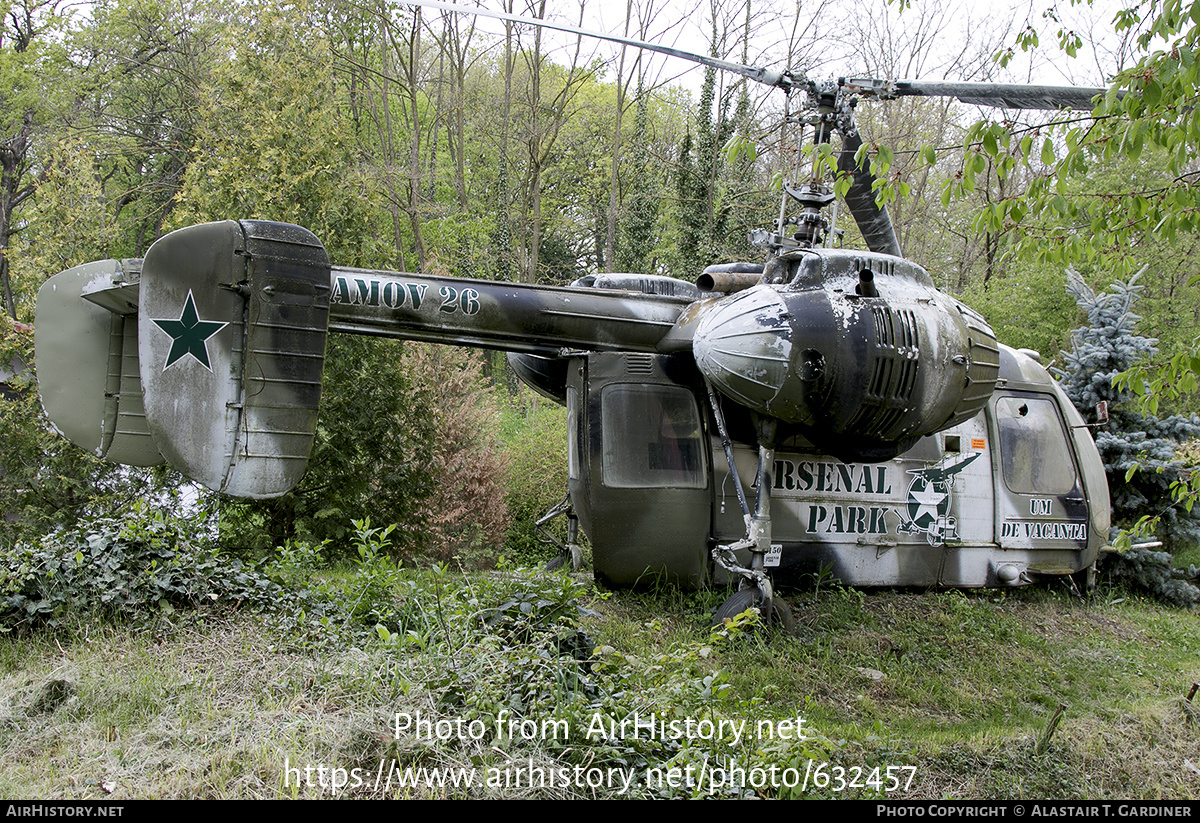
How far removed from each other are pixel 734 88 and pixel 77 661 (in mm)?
19106

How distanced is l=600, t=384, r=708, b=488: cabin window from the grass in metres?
0.99

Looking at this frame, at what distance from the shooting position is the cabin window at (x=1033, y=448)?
865 cm

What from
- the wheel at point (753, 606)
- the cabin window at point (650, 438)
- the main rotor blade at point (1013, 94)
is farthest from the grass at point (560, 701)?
the main rotor blade at point (1013, 94)

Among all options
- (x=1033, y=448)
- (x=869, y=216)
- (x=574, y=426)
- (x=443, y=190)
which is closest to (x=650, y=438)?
(x=574, y=426)

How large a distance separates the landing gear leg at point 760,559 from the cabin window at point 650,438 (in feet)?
2.00

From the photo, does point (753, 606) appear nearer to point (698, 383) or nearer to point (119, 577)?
point (698, 383)

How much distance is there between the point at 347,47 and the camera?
20969 mm

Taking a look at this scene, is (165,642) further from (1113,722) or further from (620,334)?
(1113,722)

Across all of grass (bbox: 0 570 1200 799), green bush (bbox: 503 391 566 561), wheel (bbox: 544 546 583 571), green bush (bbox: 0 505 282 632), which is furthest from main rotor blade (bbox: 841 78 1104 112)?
green bush (bbox: 503 391 566 561)

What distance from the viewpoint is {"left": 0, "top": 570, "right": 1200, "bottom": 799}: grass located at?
3.69 meters

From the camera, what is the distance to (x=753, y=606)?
6.66 metres

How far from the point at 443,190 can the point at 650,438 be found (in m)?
22.9

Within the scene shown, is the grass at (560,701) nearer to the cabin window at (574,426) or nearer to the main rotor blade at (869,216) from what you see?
the cabin window at (574,426)
